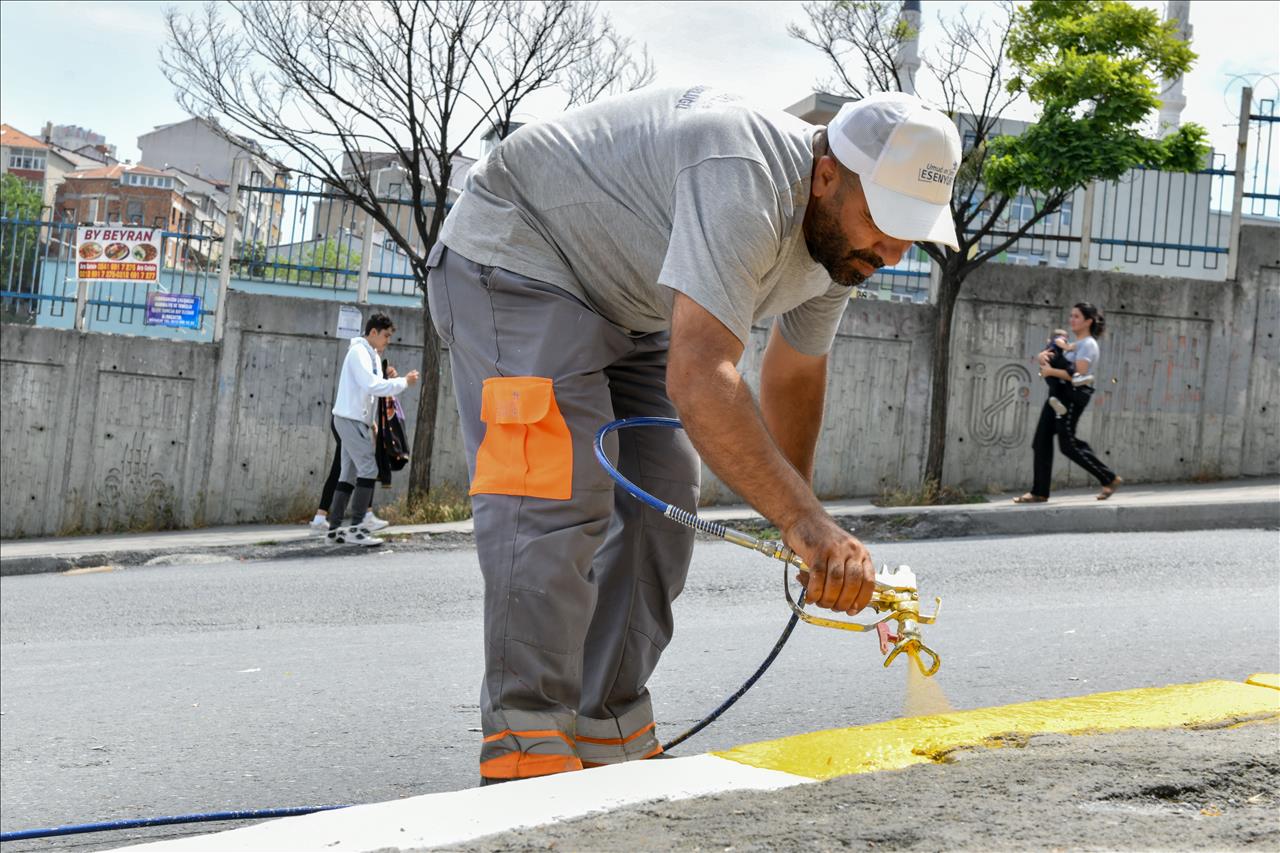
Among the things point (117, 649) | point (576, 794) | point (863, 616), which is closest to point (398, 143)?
point (117, 649)

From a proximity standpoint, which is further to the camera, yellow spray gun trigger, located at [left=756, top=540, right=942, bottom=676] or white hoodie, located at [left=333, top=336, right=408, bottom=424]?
white hoodie, located at [left=333, top=336, right=408, bottom=424]

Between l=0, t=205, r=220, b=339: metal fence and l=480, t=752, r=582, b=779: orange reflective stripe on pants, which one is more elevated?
l=0, t=205, r=220, b=339: metal fence

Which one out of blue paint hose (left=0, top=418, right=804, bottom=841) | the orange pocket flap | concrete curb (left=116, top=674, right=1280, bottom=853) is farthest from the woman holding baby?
the orange pocket flap

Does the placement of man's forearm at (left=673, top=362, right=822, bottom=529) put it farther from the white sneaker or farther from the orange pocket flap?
the white sneaker

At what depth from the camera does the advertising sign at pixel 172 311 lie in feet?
47.0

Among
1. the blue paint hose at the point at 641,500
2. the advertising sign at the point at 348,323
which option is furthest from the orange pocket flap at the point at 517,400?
the advertising sign at the point at 348,323

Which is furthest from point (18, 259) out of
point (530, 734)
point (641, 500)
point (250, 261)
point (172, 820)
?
point (530, 734)

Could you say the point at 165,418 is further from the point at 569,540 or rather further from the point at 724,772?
the point at 724,772

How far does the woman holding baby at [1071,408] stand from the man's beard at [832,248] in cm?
853

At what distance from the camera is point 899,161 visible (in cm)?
263

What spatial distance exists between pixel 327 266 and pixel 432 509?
3.62m

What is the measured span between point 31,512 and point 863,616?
11183mm

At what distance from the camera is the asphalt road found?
394 cm

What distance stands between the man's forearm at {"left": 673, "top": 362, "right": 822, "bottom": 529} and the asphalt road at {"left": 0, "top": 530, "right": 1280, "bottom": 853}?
5.12ft
